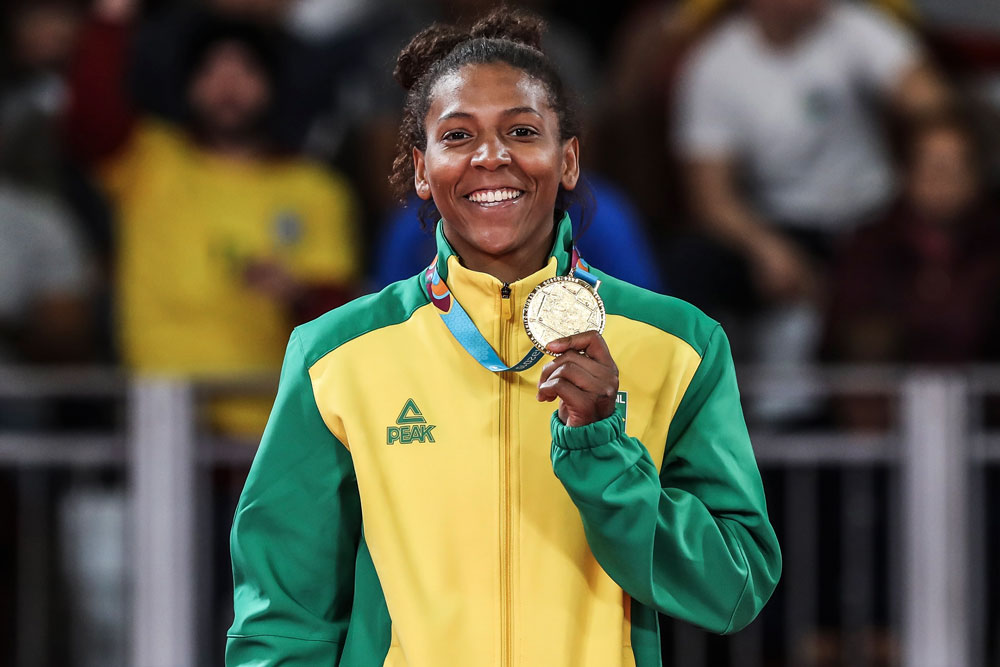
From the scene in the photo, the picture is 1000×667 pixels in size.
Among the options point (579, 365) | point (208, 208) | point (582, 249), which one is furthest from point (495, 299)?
point (208, 208)

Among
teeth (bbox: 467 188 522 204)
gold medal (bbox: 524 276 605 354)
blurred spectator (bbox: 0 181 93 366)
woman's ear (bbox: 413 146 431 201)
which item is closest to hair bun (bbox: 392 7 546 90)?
woman's ear (bbox: 413 146 431 201)

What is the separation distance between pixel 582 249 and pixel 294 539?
192 centimetres

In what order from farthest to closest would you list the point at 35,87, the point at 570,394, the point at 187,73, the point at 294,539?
1. the point at 35,87
2. the point at 187,73
3. the point at 294,539
4. the point at 570,394

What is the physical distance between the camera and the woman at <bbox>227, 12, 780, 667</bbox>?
1.91m

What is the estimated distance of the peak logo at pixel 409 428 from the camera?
6.44 feet

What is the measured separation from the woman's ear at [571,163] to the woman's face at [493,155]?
0.06 metres

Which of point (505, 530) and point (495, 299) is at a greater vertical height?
point (495, 299)

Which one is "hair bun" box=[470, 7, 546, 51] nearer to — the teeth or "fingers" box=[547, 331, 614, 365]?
the teeth

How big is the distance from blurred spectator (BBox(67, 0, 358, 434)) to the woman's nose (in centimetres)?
328

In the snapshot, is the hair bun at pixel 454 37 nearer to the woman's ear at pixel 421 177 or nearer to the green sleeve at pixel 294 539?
the woman's ear at pixel 421 177

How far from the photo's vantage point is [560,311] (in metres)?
1.80

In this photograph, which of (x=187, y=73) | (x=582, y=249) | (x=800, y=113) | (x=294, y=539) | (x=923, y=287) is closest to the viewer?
(x=294, y=539)

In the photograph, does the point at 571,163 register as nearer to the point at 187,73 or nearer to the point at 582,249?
the point at 582,249

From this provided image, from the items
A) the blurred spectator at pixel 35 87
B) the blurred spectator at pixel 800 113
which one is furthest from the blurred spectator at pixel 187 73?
the blurred spectator at pixel 800 113
